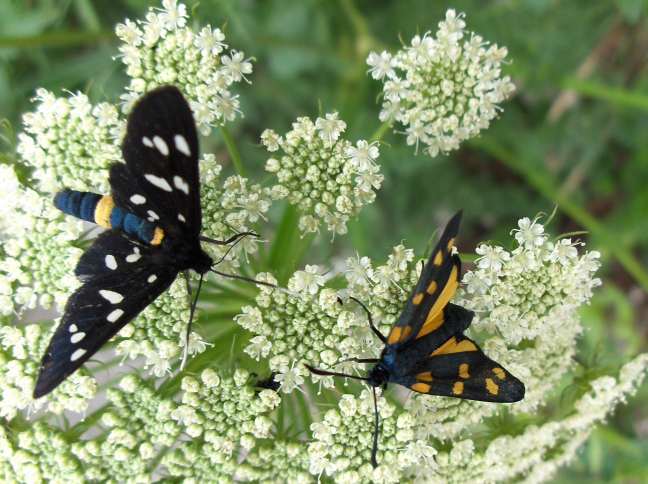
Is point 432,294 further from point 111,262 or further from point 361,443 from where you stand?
point 111,262

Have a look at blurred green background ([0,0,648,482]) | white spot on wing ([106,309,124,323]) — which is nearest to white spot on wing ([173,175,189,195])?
white spot on wing ([106,309,124,323])

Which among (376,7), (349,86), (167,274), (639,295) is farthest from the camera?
(639,295)

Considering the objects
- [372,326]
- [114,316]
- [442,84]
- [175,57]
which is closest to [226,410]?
[114,316]

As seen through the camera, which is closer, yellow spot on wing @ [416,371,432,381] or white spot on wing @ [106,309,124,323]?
white spot on wing @ [106,309,124,323]

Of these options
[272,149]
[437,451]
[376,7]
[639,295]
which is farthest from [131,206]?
[639,295]

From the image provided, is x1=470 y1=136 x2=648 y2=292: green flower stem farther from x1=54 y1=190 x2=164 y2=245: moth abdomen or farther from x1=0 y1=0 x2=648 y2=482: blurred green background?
x1=54 y1=190 x2=164 y2=245: moth abdomen

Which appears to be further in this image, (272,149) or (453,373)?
(272,149)

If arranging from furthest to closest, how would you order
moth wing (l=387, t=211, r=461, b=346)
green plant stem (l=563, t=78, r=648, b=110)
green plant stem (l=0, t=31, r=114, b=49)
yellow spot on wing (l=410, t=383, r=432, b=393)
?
green plant stem (l=563, t=78, r=648, b=110) < green plant stem (l=0, t=31, r=114, b=49) < yellow spot on wing (l=410, t=383, r=432, b=393) < moth wing (l=387, t=211, r=461, b=346)

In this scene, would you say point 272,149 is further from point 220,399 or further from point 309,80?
point 309,80
